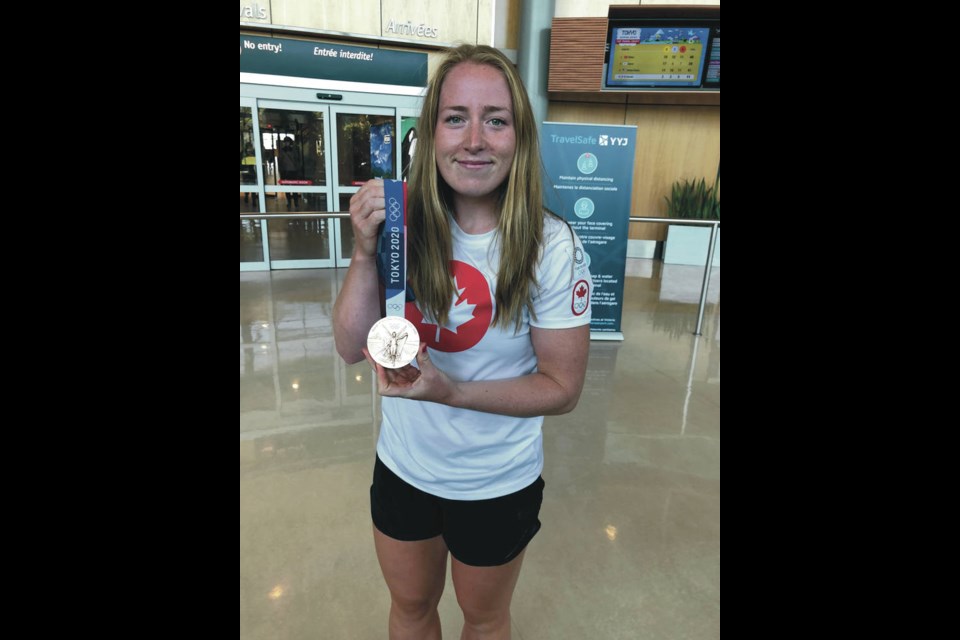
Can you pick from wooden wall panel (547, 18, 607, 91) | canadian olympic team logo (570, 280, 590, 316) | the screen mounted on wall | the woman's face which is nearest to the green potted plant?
the screen mounted on wall

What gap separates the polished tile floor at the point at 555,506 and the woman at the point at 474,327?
33.0 inches

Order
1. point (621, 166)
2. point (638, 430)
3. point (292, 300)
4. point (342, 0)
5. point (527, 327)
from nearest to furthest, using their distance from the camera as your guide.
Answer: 1. point (527, 327)
2. point (638, 430)
3. point (621, 166)
4. point (292, 300)
5. point (342, 0)

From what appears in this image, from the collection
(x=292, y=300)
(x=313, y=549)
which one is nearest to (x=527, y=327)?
(x=313, y=549)

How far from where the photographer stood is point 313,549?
1.99m

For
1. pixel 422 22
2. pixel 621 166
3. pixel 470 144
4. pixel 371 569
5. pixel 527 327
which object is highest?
pixel 422 22

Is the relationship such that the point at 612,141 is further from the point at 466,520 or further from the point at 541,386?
the point at 466,520

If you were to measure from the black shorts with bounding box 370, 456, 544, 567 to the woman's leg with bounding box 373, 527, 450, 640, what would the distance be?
0.10ft

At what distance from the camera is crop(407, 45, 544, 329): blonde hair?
939 millimetres

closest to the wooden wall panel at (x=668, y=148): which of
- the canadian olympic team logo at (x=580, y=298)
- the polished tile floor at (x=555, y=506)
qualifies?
the polished tile floor at (x=555, y=506)

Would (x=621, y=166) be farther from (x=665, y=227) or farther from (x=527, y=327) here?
(x=665, y=227)

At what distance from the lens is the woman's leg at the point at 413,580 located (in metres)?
1.12

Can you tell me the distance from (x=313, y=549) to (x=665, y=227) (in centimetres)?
743

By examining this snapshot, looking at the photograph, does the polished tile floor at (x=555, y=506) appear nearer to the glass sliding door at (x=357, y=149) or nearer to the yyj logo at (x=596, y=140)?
the yyj logo at (x=596, y=140)

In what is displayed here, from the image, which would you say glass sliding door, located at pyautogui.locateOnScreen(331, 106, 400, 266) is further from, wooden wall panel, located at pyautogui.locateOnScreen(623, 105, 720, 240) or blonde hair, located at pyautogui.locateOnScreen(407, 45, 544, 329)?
blonde hair, located at pyautogui.locateOnScreen(407, 45, 544, 329)
